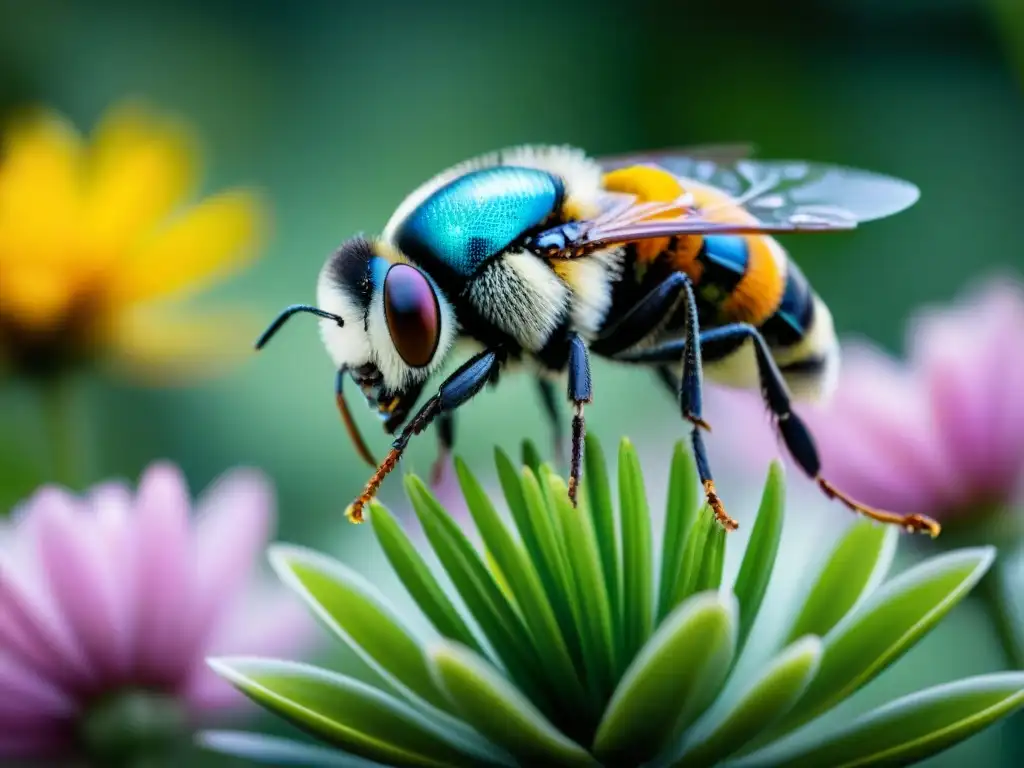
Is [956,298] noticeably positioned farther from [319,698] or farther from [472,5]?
[319,698]

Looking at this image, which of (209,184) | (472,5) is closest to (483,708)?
(209,184)

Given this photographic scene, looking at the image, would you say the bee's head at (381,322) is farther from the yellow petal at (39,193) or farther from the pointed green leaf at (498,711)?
the yellow petal at (39,193)

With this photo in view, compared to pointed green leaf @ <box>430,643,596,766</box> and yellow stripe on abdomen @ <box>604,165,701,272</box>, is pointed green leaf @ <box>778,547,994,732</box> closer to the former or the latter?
pointed green leaf @ <box>430,643,596,766</box>

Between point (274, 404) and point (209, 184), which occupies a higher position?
point (209, 184)

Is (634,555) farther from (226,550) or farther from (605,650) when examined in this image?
(226,550)

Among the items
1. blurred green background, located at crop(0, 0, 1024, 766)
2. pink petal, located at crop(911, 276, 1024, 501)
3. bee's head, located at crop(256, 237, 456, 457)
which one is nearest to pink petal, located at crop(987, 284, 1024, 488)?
pink petal, located at crop(911, 276, 1024, 501)

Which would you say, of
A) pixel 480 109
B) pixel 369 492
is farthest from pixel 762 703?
pixel 480 109

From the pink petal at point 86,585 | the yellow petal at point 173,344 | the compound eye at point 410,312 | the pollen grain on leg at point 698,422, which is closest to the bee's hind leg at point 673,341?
the pollen grain on leg at point 698,422
